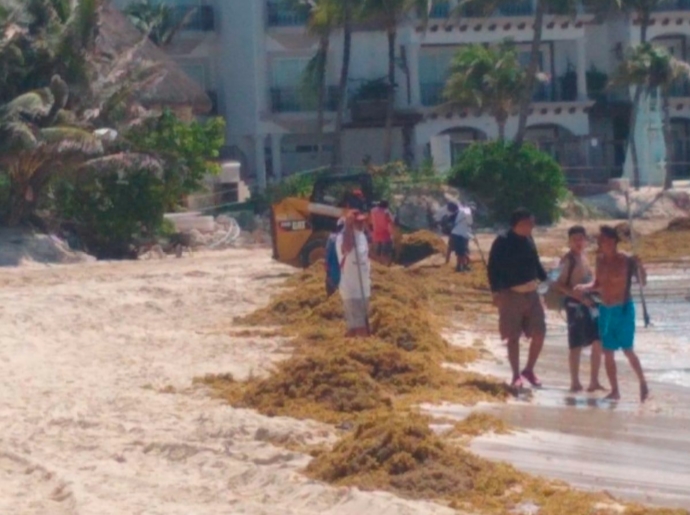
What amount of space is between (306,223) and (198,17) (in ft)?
87.7

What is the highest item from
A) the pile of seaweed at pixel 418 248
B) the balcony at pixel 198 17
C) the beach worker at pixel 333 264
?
the balcony at pixel 198 17

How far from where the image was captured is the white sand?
8594 mm

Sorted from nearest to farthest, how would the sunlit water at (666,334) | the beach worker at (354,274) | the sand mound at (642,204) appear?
the sunlit water at (666,334), the beach worker at (354,274), the sand mound at (642,204)

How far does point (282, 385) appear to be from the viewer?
11750 millimetres

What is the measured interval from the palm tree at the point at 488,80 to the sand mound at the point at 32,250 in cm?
1926

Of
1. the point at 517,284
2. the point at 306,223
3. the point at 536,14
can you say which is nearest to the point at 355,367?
the point at 517,284

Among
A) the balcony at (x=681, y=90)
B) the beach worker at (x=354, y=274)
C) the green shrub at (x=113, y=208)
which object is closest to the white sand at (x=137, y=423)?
the beach worker at (x=354, y=274)

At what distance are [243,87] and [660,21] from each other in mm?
15095

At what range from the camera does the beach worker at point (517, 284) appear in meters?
12.8

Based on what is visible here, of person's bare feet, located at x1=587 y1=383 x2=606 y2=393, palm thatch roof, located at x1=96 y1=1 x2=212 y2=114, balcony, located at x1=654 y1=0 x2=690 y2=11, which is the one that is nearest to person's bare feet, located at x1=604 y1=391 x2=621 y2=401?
person's bare feet, located at x1=587 y1=383 x2=606 y2=393

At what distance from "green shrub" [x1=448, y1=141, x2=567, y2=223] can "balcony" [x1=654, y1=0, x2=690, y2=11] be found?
13538mm

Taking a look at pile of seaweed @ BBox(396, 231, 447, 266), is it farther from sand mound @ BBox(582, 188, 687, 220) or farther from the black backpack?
sand mound @ BBox(582, 188, 687, 220)

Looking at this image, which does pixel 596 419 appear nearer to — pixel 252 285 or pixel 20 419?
pixel 20 419

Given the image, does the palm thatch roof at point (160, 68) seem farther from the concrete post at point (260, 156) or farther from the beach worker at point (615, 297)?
the beach worker at point (615, 297)
